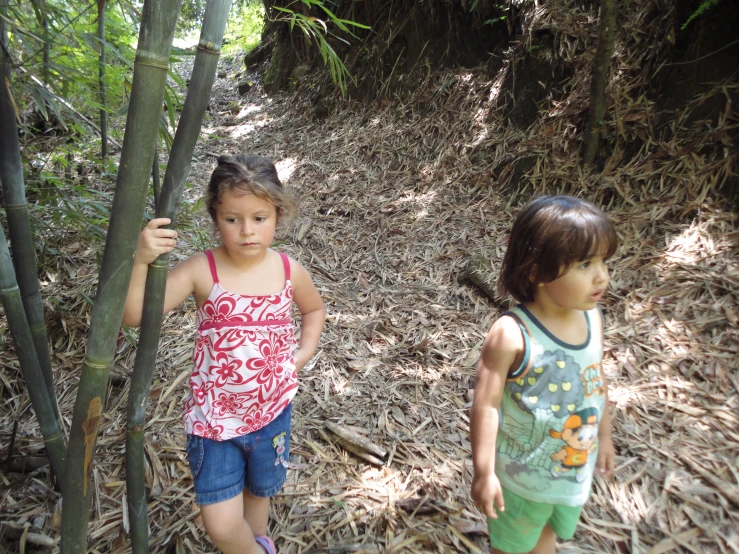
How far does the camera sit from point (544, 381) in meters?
1.26

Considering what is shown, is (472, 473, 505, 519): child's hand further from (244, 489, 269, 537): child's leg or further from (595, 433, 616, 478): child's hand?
(244, 489, 269, 537): child's leg

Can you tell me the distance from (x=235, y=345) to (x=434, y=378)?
57.4 inches

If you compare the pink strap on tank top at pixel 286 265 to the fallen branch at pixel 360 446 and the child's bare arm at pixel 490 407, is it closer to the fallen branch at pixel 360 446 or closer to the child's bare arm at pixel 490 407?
the child's bare arm at pixel 490 407

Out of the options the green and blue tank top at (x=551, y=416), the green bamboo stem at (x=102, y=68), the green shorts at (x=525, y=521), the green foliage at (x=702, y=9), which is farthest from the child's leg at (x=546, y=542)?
the green foliage at (x=702, y=9)

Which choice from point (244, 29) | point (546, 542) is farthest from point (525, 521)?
point (244, 29)

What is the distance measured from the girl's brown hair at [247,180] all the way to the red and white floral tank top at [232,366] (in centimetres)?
19

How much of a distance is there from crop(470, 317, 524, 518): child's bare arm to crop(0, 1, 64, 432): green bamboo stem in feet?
4.03

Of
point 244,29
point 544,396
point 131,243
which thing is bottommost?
point 544,396

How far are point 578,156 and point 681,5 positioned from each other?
1.09 m

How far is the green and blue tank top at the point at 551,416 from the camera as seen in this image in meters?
1.26

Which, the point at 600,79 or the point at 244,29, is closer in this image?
the point at 600,79

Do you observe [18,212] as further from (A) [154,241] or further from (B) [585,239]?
(B) [585,239]

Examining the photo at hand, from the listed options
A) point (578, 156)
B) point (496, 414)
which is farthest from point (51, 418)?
point (578, 156)

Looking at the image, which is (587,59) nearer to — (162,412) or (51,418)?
(162,412)
